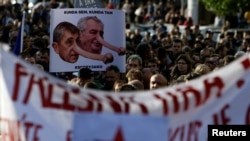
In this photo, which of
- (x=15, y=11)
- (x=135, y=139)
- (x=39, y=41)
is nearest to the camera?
(x=135, y=139)

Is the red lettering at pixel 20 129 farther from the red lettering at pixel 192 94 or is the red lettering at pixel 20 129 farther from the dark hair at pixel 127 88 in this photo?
the dark hair at pixel 127 88

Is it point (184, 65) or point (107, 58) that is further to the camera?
point (184, 65)

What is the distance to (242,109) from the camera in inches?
253

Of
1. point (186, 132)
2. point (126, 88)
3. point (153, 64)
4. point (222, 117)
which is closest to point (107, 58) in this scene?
point (153, 64)

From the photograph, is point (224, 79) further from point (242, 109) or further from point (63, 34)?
point (63, 34)

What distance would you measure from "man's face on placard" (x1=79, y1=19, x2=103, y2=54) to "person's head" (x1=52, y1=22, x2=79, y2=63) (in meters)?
0.09

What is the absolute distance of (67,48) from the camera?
1284 cm

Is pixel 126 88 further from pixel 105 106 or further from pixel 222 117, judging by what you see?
pixel 105 106

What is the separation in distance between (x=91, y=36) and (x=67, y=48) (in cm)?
32

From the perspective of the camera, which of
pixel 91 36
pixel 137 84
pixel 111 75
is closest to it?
pixel 137 84

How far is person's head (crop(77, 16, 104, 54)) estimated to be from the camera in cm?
1285

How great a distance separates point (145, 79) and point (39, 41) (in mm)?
4987

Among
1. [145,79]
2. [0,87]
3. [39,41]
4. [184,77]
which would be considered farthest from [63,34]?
[0,87]

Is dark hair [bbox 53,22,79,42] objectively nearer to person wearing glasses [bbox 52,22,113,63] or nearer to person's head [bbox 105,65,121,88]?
person wearing glasses [bbox 52,22,113,63]
